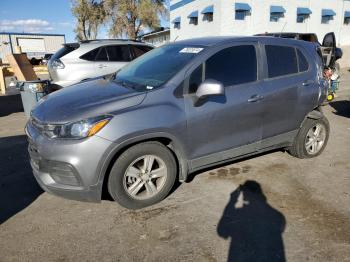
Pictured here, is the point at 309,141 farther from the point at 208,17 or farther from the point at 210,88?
the point at 208,17

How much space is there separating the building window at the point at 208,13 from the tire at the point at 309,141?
79.0 feet

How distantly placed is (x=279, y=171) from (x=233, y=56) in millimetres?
1731

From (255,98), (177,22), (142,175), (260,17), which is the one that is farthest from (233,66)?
(177,22)

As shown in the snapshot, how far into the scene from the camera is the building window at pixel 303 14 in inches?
1136

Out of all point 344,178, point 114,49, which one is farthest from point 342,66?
point 344,178

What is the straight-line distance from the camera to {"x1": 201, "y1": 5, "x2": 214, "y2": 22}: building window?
88.3 ft

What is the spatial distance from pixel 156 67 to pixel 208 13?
26075 millimetres

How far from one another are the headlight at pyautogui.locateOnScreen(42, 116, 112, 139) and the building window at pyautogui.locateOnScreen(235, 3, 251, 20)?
25.8 meters

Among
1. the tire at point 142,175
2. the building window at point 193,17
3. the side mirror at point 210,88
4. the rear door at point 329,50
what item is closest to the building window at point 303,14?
the building window at point 193,17

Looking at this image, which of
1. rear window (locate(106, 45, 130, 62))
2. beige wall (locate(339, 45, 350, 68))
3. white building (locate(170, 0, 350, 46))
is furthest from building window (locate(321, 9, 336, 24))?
rear window (locate(106, 45, 130, 62))

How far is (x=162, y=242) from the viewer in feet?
9.53

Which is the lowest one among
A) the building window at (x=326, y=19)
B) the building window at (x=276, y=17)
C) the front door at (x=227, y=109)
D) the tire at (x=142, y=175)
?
the tire at (x=142, y=175)

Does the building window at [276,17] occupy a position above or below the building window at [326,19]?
above

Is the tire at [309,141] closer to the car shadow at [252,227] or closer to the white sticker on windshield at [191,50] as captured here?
the car shadow at [252,227]
